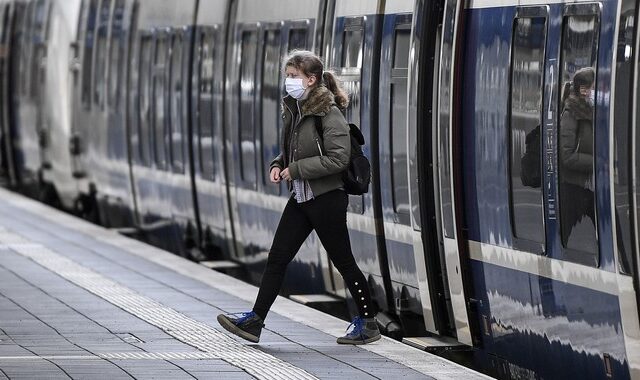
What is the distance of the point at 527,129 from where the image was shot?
30.7 ft

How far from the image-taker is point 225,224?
1697 cm

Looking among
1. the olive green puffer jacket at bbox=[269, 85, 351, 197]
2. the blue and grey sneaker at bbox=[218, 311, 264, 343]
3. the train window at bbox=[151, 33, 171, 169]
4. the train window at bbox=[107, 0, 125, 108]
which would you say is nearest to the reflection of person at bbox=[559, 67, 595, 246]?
the olive green puffer jacket at bbox=[269, 85, 351, 197]

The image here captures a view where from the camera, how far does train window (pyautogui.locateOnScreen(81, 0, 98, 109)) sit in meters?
23.7

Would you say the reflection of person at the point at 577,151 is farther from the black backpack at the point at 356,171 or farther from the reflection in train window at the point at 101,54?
the reflection in train window at the point at 101,54

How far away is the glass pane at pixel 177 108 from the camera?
18688 millimetres

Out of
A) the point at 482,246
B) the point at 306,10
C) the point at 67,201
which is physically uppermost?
the point at 306,10

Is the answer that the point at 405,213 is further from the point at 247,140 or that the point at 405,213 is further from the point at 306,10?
the point at 247,140

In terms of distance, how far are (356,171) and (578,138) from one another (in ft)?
6.55

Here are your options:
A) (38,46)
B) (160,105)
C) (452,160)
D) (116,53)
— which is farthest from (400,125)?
(38,46)

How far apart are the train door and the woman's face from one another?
834 mm

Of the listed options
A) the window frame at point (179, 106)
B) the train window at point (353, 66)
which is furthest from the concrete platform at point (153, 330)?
the window frame at point (179, 106)

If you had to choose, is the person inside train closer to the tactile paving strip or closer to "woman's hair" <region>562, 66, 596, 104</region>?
the tactile paving strip

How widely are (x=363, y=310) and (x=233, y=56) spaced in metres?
6.47

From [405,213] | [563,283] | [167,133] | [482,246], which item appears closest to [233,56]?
[167,133]
